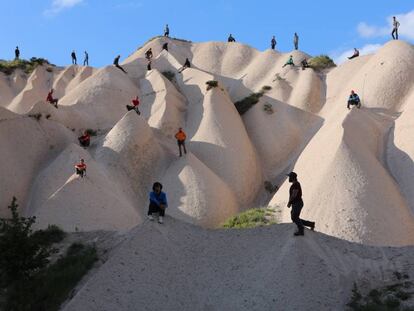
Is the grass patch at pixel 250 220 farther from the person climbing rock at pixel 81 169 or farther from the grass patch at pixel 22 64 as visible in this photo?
the grass patch at pixel 22 64

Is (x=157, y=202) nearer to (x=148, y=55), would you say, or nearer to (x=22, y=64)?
(x=148, y=55)

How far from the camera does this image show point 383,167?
2934cm

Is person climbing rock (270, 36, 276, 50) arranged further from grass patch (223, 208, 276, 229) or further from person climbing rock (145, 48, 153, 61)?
grass patch (223, 208, 276, 229)

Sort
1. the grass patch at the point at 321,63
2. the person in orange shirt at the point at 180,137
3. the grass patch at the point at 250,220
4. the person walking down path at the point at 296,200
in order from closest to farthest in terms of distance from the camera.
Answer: the person walking down path at the point at 296,200 < the grass patch at the point at 250,220 < the person in orange shirt at the point at 180,137 < the grass patch at the point at 321,63

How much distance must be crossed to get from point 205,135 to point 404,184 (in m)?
11.9

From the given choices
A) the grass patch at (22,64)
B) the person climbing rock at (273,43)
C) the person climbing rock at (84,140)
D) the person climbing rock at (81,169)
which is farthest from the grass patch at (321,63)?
the person climbing rock at (81,169)

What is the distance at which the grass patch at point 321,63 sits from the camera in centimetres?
4672

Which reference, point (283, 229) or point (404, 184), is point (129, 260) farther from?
point (404, 184)

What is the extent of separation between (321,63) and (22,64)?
2431 centimetres

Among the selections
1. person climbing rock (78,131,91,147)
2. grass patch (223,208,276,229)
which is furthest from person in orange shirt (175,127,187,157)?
grass patch (223,208,276,229)

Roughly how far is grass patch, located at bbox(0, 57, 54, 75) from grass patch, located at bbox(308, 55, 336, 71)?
21940 millimetres

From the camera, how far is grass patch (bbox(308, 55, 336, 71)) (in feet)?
153

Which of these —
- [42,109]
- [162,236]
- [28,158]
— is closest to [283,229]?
[162,236]

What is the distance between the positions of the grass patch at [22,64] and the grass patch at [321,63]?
2194 centimetres
